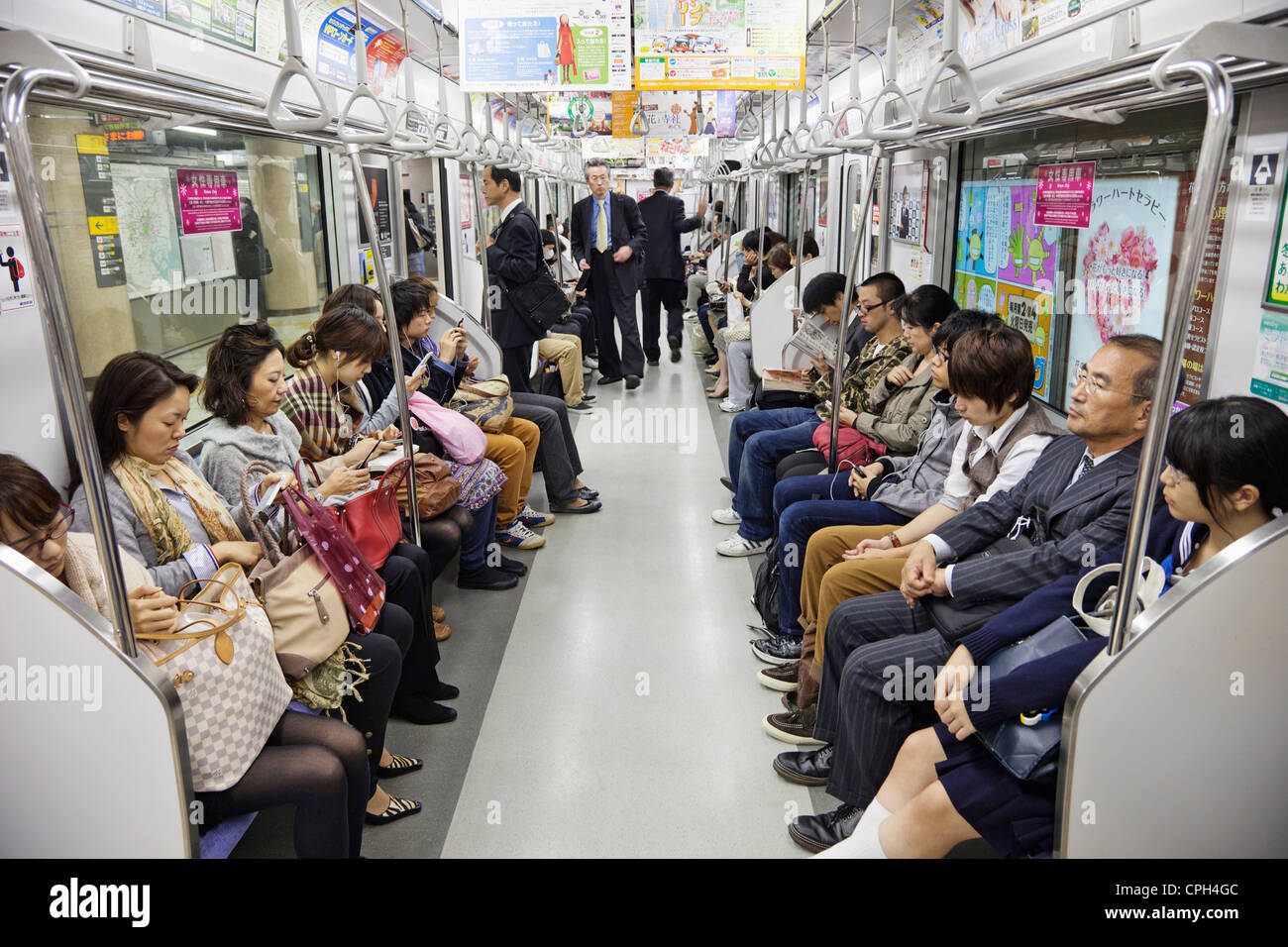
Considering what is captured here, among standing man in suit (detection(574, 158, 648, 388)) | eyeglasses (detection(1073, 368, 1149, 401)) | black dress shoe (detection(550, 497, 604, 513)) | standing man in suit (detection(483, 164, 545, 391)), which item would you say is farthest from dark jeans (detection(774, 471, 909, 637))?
standing man in suit (detection(574, 158, 648, 388))

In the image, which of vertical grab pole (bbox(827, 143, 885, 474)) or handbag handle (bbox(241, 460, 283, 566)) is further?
vertical grab pole (bbox(827, 143, 885, 474))

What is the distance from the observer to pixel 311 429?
12.0 ft

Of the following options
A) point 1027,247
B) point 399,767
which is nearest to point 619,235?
point 1027,247

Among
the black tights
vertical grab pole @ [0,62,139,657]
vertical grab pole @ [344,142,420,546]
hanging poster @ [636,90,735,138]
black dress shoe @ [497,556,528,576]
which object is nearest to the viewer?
vertical grab pole @ [0,62,139,657]

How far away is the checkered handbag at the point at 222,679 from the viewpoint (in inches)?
81.0

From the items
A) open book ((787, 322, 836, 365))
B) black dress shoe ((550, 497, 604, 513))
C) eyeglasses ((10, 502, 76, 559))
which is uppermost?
open book ((787, 322, 836, 365))

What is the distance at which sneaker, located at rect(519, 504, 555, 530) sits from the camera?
18.2 ft

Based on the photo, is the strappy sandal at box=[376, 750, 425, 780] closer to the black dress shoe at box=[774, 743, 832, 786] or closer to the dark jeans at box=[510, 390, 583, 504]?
the black dress shoe at box=[774, 743, 832, 786]

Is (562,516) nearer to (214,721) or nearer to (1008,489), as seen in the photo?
(1008,489)

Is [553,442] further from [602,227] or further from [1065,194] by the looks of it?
[602,227]

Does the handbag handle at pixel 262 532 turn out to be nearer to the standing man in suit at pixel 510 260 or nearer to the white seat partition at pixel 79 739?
the white seat partition at pixel 79 739

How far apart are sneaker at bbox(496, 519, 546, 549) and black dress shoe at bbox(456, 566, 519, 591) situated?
19.0 inches

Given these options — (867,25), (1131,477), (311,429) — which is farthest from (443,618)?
(867,25)

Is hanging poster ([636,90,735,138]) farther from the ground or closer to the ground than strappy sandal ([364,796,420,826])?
farther from the ground
